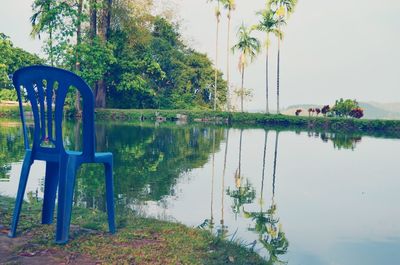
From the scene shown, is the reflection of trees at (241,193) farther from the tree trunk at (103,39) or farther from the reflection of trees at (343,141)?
the tree trunk at (103,39)

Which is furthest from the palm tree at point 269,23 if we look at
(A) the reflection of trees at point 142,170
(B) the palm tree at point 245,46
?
(A) the reflection of trees at point 142,170

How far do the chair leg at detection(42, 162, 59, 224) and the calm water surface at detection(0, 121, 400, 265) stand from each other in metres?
1.16

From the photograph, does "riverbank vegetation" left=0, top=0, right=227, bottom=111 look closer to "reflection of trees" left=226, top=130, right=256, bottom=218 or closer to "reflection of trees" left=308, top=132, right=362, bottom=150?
"reflection of trees" left=308, top=132, right=362, bottom=150

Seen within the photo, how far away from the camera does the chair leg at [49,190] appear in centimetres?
341

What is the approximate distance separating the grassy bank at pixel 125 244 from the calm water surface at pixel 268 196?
0.51 metres

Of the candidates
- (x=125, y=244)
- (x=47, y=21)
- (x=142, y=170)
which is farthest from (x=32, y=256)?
(x=47, y=21)

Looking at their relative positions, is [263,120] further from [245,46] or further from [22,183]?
[22,183]

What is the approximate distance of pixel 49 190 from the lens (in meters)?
3.46

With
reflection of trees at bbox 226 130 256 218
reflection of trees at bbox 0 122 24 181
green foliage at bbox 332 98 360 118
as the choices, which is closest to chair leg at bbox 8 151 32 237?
reflection of trees at bbox 226 130 256 218

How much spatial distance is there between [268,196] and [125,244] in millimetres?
3180

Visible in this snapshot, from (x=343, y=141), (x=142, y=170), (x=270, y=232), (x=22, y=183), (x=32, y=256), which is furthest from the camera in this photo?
(x=343, y=141)

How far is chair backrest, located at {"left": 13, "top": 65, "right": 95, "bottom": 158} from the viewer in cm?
290

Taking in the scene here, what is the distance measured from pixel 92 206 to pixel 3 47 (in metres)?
6.02

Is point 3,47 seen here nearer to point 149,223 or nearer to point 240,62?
point 149,223
